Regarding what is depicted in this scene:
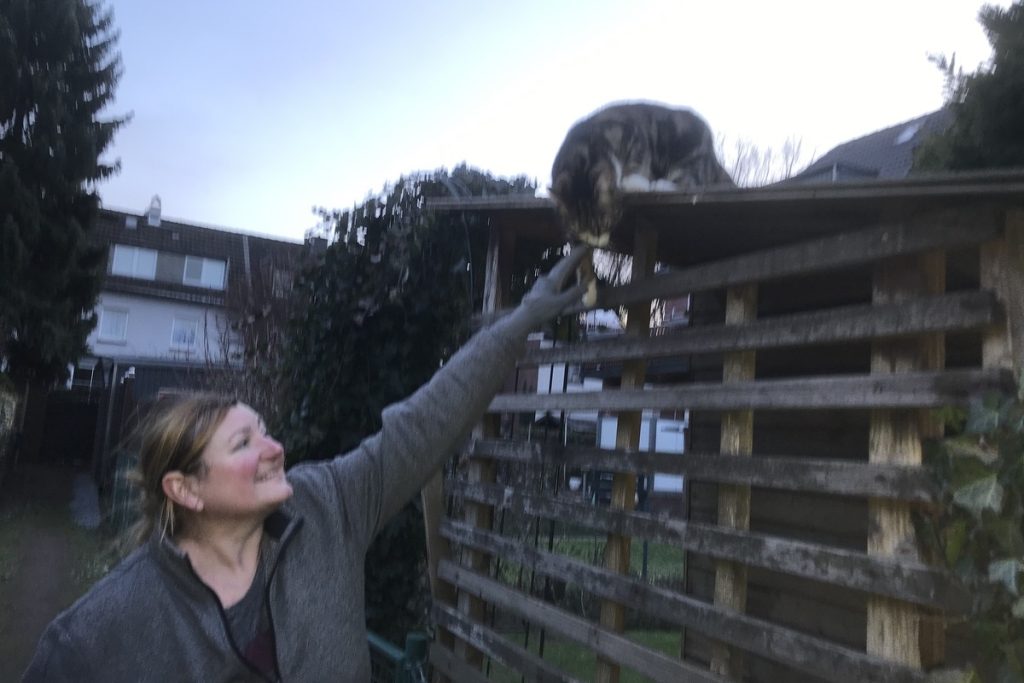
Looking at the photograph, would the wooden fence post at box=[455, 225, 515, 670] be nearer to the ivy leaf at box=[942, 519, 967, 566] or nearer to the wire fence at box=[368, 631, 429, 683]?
the wire fence at box=[368, 631, 429, 683]

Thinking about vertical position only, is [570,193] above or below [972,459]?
above

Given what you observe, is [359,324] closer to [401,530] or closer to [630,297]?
[401,530]

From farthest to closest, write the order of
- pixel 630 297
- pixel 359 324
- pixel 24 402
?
pixel 24 402 → pixel 359 324 → pixel 630 297

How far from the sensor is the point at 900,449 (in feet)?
5.76

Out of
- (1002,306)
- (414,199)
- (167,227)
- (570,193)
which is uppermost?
(167,227)

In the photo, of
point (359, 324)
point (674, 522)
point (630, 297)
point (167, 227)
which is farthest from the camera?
point (167, 227)

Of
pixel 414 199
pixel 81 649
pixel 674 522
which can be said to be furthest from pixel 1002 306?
pixel 414 199

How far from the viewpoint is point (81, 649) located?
1.45m

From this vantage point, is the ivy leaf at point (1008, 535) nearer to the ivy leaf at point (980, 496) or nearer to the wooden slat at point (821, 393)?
the ivy leaf at point (980, 496)

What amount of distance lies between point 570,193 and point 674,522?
120cm

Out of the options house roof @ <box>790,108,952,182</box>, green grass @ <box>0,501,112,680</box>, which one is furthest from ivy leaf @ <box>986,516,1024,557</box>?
green grass @ <box>0,501,112,680</box>

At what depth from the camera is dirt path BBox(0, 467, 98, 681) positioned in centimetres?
674

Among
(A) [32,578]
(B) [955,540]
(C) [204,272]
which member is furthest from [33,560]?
(C) [204,272]

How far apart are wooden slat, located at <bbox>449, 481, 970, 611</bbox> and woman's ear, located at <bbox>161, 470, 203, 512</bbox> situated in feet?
4.34
